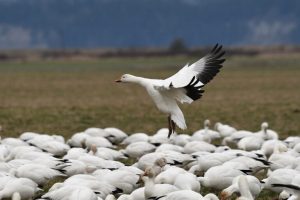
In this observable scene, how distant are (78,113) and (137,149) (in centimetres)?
887

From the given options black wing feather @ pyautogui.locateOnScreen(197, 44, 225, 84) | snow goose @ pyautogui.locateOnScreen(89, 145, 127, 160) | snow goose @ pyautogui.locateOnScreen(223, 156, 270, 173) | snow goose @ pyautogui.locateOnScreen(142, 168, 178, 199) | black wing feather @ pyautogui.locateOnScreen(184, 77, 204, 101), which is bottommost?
snow goose @ pyautogui.locateOnScreen(89, 145, 127, 160)

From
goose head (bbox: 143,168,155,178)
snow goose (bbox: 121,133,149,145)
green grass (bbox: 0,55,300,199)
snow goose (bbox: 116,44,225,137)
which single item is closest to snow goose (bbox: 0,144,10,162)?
green grass (bbox: 0,55,300,199)

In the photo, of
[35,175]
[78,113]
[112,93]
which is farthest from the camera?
[112,93]

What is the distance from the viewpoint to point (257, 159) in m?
10.7

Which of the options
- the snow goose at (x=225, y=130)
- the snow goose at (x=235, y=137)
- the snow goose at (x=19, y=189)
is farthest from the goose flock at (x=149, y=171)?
the snow goose at (x=225, y=130)

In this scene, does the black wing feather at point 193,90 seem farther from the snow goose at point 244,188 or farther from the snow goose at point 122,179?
the snow goose at point 244,188

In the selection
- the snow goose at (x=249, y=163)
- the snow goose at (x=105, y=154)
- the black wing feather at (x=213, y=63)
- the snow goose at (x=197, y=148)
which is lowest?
the snow goose at (x=105, y=154)

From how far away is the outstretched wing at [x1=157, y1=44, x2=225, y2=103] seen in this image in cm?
1138

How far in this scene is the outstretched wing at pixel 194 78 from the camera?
11.4m

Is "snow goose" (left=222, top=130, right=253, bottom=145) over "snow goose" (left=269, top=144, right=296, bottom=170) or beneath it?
beneath

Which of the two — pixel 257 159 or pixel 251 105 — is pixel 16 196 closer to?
pixel 257 159

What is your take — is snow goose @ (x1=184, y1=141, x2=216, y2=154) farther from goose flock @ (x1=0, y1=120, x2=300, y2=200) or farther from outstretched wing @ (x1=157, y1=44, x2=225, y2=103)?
outstretched wing @ (x1=157, y1=44, x2=225, y2=103)

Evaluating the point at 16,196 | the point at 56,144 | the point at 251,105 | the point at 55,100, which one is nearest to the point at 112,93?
the point at 55,100

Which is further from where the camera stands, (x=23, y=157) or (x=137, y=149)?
(x=137, y=149)
